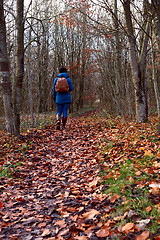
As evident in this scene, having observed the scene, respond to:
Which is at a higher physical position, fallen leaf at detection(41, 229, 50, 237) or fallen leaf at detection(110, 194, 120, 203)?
fallen leaf at detection(110, 194, 120, 203)

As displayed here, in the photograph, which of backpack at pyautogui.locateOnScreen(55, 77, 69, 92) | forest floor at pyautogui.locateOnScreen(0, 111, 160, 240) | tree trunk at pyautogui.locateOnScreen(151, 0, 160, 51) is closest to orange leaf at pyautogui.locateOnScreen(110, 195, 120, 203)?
forest floor at pyautogui.locateOnScreen(0, 111, 160, 240)

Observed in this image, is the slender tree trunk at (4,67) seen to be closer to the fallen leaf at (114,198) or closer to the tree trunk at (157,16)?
the tree trunk at (157,16)

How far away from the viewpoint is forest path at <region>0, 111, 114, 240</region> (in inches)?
103

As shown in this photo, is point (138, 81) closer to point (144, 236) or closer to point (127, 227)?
point (127, 227)

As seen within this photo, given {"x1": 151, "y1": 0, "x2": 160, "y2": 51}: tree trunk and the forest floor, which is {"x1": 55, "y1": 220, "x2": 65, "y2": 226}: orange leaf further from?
{"x1": 151, "y1": 0, "x2": 160, "y2": 51}: tree trunk

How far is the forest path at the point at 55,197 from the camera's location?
8.62 feet

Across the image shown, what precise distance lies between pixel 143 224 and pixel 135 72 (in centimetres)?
590

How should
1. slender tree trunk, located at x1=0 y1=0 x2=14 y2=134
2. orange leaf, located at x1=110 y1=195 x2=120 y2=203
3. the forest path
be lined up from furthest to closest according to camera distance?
1. slender tree trunk, located at x1=0 y1=0 x2=14 y2=134
2. orange leaf, located at x1=110 y1=195 x2=120 y2=203
3. the forest path

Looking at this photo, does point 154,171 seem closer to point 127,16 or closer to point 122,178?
point 122,178

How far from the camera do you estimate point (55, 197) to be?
3.60 metres

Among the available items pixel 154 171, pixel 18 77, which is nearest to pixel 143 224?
pixel 154 171

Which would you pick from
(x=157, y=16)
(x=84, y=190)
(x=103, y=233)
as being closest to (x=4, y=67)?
(x=157, y=16)

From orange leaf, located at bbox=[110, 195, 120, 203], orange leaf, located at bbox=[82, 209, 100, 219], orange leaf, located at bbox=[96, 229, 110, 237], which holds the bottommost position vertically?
orange leaf, located at bbox=[82, 209, 100, 219]

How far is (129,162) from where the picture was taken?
4.13 m
